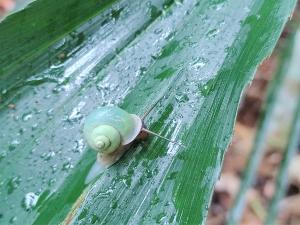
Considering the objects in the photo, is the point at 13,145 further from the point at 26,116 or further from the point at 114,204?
the point at 114,204

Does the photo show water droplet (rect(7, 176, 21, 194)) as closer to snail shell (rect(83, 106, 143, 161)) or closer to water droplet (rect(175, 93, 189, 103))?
snail shell (rect(83, 106, 143, 161))

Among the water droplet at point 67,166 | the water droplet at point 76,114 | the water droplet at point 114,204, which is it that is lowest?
the water droplet at point 114,204

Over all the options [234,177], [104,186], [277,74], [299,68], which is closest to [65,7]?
[104,186]

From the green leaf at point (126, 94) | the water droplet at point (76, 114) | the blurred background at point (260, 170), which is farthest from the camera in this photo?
the blurred background at point (260, 170)

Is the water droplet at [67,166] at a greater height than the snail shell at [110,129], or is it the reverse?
the snail shell at [110,129]

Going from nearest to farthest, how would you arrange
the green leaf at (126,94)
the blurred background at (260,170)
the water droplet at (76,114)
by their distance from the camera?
the green leaf at (126,94) → the water droplet at (76,114) → the blurred background at (260,170)

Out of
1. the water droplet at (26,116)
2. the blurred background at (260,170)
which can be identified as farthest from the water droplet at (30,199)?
the blurred background at (260,170)

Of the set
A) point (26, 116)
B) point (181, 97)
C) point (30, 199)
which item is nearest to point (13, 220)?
point (30, 199)

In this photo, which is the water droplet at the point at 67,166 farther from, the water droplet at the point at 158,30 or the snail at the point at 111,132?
the water droplet at the point at 158,30

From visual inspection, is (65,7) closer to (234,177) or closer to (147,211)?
A: (147,211)
